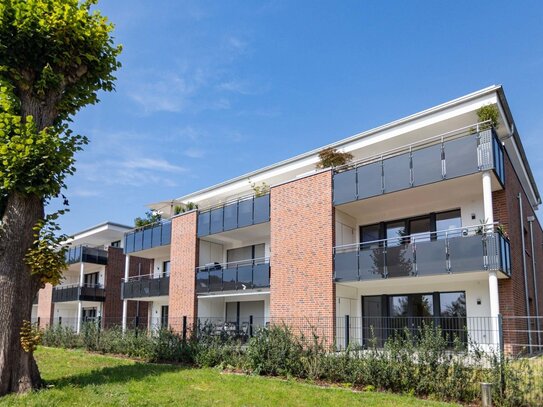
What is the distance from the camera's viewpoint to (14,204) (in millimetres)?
10273

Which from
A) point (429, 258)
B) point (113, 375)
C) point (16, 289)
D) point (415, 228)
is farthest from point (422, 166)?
point (16, 289)

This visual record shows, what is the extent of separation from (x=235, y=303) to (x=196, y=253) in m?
3.23

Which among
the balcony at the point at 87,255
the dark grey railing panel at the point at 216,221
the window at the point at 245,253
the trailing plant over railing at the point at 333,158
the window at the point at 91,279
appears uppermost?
the trailing plant over railing at the point at 333,158

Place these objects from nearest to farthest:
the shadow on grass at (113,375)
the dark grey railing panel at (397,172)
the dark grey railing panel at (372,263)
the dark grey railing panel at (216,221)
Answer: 1. the shadow on grass at (113,375)
2. the dark grey railing panel at (397,172)
3. the dark grey railing panel at (372,263)
4. the dark grey railing panel at (216,221)

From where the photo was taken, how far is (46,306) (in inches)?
1446

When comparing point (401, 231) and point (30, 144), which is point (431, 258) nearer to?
point (401, 231)

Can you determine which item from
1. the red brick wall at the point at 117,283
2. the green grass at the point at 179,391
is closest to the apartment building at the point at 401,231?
the green grass at the point at 179,391

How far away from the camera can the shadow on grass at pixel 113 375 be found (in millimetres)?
10742

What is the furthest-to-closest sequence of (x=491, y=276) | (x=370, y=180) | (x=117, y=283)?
(x=117, y=283) < (x=370, y=180) < (x=491, y=276)

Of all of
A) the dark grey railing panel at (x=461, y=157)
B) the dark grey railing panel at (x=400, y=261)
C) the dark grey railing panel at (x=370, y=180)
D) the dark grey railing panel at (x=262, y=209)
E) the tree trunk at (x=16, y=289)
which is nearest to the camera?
the tree trunk at (x=16, y=289)

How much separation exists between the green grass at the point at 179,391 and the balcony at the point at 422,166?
737cm

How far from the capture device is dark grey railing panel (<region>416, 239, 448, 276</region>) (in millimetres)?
14477

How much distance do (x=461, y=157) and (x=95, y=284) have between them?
2844 centimetres

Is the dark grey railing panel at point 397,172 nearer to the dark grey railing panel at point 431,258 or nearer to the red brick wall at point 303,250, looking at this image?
the dark grey railing panel at point 431,258
